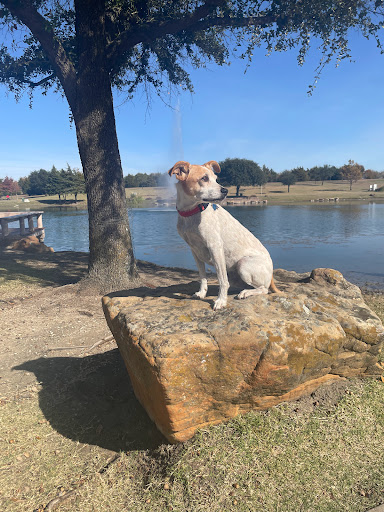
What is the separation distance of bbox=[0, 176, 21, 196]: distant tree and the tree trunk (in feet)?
480

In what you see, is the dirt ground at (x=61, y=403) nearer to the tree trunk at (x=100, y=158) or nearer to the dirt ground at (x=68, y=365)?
the dirt ground at (x=68, y=365)

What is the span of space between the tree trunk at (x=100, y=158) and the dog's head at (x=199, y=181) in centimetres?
570

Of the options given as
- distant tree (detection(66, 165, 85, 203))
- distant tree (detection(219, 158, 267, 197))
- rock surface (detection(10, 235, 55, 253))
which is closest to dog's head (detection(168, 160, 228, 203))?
rock surface (detection(10, 235, 55, 253))

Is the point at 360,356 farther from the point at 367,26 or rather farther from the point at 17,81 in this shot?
the point at 17,81

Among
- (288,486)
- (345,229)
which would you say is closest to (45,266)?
(288,486)

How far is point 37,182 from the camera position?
140750 mm

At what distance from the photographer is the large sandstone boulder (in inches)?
135

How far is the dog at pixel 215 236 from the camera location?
3.72 meters

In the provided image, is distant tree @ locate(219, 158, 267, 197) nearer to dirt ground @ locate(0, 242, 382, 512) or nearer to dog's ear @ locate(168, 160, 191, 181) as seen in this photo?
dirt ground @ locate(0, 242, 382, 512)

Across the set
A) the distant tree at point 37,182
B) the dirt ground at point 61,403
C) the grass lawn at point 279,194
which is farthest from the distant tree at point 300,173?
the dirt ground at point 61,403

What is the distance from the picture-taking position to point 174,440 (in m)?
3.59

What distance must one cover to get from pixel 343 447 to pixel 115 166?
806cm

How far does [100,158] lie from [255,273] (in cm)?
630

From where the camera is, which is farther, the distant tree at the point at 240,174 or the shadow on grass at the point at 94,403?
the distant tree at the point at 240,174
